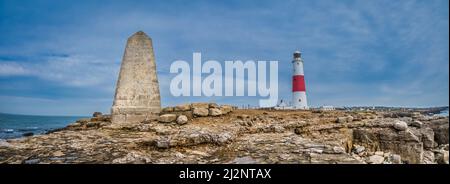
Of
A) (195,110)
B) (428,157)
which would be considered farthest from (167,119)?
(428,157)

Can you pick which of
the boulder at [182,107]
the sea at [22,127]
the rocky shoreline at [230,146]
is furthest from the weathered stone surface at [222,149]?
the sea at [22,127]

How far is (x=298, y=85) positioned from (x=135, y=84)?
69.2ft

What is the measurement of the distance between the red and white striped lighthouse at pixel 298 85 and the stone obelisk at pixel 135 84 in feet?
65.3

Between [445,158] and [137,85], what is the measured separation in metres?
11.0

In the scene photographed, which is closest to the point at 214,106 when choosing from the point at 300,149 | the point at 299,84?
the point at 300,149

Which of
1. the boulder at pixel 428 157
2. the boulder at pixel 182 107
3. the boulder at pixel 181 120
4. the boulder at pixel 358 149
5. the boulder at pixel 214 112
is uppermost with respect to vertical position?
the boulder at pixel 182 107

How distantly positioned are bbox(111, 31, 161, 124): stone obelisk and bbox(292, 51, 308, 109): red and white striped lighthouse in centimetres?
1989

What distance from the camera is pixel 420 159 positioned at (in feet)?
24.9

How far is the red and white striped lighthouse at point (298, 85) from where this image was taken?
2816cm

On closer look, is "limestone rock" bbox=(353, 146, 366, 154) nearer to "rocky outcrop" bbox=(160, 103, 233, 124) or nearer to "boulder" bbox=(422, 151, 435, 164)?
"boulder" bbox=(422, 151, 435, 164)

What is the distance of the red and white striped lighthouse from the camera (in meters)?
28.2

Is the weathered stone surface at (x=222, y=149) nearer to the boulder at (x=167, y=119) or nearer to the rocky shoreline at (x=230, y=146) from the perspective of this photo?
the rocky shoreline at (x=230, y=146)

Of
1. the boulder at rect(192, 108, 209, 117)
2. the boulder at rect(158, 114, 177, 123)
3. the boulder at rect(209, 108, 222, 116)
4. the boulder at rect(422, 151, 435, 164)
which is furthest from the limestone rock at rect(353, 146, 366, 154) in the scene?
the boulder at rect(158, 114, 177, 123)
